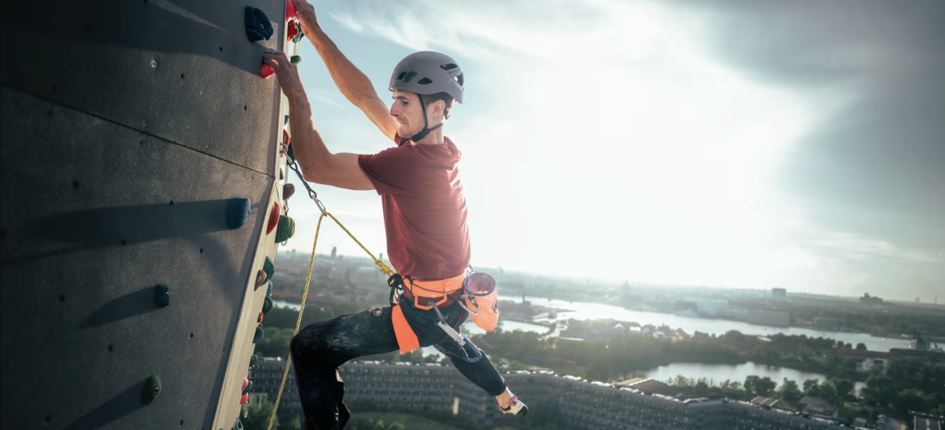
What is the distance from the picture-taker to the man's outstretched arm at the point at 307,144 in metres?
2.19

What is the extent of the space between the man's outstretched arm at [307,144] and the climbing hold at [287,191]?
342 mm

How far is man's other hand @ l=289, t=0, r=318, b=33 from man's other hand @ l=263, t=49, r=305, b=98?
0.64m

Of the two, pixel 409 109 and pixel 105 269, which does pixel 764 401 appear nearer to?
pixel 409 109

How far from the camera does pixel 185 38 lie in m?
1.72

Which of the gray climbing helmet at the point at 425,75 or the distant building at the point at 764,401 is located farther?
the distant building at the point at 764,401

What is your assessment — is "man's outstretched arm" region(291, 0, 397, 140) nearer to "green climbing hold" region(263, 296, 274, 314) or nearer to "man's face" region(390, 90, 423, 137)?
"man's face" region(390, 90, 423, 137)

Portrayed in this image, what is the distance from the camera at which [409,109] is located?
261 cm

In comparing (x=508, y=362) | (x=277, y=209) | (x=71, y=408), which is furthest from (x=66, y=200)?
(x=508, y=362)

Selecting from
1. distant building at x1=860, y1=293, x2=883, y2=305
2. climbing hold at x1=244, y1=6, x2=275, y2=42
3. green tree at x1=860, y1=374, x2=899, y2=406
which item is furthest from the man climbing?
distant building at x1=860, y1=293, x2=883, y2=305

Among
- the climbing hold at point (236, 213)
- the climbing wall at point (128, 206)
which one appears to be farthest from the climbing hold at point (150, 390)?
the climbing hold at point (236, 213)

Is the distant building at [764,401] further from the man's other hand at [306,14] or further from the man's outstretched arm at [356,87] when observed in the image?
the man's other hand at [306,14]

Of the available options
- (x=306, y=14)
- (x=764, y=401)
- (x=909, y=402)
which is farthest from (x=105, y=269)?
(x=909, y=402)

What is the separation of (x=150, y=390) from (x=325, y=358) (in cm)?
97

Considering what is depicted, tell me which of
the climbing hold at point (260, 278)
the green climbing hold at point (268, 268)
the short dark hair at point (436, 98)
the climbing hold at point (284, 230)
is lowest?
the climbing hold at point (260, 278)
